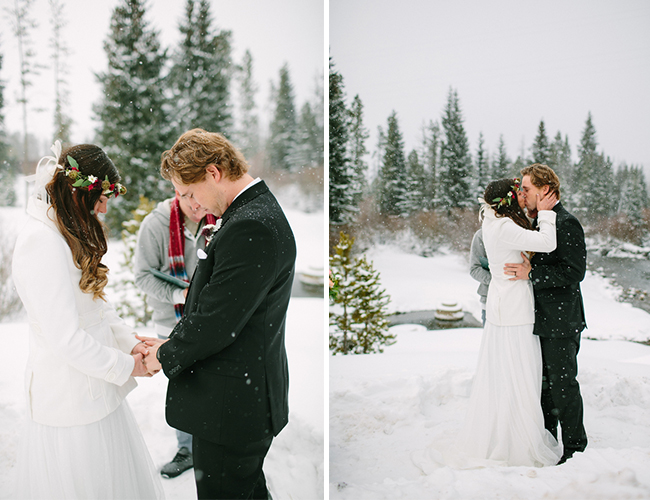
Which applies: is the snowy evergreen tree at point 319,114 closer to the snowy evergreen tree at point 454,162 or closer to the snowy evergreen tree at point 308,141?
the snowy evergreen tree at point 308,141

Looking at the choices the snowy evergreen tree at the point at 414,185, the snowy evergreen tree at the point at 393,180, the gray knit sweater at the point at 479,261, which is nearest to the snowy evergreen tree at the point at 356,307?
the snowy evergreen tree at the point at 393,180

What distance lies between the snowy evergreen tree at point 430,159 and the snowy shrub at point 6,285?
422cm

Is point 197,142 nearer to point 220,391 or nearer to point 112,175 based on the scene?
point 112,175

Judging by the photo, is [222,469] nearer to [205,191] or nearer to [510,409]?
[205,191]

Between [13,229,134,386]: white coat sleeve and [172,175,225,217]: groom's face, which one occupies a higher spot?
[172,175,225,217]: groom's face

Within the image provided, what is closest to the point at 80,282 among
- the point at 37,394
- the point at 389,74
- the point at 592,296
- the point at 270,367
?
the point at 37,394

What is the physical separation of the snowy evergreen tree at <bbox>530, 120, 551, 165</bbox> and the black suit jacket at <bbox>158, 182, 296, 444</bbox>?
9.18ft

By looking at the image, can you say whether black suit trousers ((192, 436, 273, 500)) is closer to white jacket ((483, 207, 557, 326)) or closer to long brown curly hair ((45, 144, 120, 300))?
long brown curly hair ((45, 144, 120, 300))

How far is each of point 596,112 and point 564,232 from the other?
153cm

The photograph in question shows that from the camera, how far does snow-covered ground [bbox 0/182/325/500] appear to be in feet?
7.81

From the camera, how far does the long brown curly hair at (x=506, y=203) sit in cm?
229

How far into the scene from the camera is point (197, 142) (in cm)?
138

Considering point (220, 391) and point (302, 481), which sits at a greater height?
point (220, 391)

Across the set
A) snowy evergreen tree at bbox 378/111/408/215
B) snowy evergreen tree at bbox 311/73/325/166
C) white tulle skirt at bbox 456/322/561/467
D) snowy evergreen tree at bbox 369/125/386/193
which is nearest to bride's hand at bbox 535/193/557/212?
white tulle skirt at bbox 456/322/561/467
